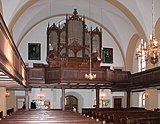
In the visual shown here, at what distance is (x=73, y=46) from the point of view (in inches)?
868

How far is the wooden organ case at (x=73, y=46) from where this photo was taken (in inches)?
857

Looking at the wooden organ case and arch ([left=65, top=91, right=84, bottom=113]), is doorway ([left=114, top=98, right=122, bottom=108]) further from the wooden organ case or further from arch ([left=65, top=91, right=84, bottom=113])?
the wooden organ case

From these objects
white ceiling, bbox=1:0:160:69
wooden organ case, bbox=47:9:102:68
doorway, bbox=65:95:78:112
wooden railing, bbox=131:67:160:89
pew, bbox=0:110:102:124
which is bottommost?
doorway, bbox=65:95:78:112

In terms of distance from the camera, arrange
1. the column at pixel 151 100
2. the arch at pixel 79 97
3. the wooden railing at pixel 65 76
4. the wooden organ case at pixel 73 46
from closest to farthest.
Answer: the column at pixel 151 100 < the wooden railing at pixel 65 76 < the wooden organ case at pixel 73 46 < the arch at pixel 79 97

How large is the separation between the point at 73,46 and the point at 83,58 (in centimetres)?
122

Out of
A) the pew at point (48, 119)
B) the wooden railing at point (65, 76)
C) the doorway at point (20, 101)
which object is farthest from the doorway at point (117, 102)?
the pew at point (48, 119)

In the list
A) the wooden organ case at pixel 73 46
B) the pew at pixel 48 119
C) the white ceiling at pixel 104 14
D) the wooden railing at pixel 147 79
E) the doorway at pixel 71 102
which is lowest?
the doorway at pixel 71 102

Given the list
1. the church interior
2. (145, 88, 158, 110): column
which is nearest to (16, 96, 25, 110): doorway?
the church interior

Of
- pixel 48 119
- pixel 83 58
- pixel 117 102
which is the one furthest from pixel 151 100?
pixel 48 119

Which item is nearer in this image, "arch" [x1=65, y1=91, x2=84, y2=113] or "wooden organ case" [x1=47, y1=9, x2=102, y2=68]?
"wooden organ case" [x1=47, y1=9, x2=102, y2=68]

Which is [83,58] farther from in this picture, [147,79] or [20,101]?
[20,101]

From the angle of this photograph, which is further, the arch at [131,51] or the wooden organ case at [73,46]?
the arch at [131,51]

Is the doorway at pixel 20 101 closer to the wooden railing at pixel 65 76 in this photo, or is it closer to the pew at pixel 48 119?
the wooden railing at pixel 65 76

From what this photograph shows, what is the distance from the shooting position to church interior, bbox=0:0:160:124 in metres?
17.8
